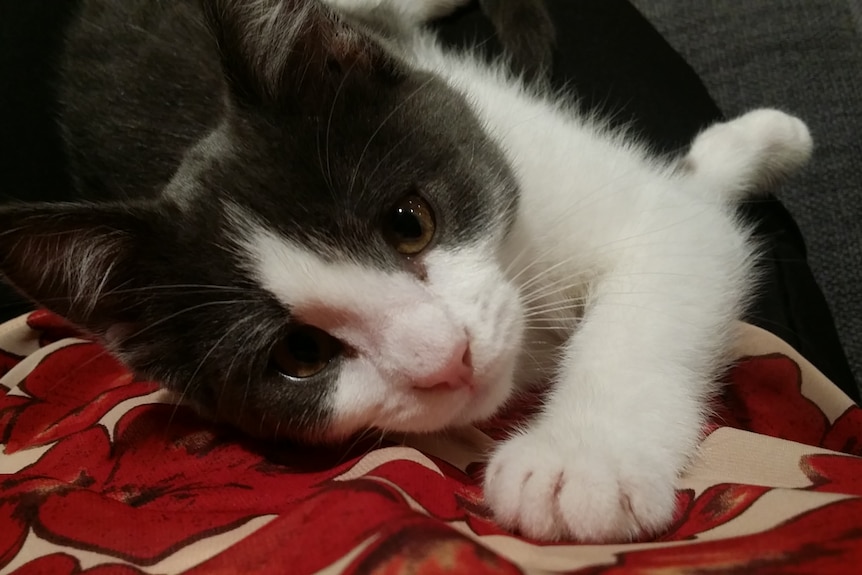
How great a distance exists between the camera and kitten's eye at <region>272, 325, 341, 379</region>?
84 cm

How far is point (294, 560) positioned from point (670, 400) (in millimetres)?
519

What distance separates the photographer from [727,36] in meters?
1.75

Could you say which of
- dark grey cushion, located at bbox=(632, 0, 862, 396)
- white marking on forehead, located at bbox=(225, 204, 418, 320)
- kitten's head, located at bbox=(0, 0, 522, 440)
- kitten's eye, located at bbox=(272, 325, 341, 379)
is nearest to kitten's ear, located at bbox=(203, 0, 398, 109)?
kitten's head, located at bbox=(0, 0, 522, 440)

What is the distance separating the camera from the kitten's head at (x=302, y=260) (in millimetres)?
803

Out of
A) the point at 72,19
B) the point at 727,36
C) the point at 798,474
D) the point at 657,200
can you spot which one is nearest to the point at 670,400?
the point at 798,474

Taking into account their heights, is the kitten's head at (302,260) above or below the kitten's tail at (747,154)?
below

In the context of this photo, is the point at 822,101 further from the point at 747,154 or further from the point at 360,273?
the point at 360,273

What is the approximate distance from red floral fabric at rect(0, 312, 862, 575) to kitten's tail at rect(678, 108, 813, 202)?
1.37 ft

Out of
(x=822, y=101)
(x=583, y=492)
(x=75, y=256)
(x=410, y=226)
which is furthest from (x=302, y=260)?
(x=822, y=101)

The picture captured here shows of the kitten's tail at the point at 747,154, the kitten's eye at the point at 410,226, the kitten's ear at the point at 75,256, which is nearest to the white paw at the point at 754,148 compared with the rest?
the kitten's tail at the point at 747,154

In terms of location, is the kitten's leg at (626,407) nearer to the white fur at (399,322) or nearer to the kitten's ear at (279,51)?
the white fur at (399,322)

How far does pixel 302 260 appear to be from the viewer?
826 millimetres

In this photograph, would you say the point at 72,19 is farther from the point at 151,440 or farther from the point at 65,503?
the point at 65,503

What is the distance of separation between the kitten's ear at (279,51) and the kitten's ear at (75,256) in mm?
242
